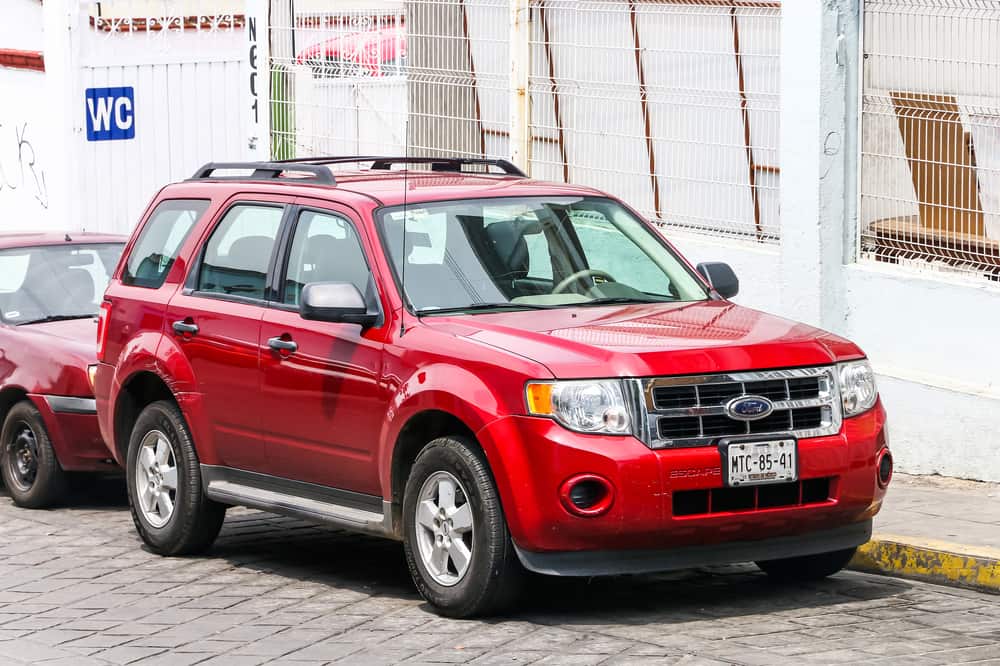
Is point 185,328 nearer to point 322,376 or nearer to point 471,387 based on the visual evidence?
point 322,376

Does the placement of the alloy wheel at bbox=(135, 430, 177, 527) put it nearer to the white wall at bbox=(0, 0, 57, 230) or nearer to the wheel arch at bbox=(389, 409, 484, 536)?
the wheel arch at bbox=(389, 409, 484, 536)

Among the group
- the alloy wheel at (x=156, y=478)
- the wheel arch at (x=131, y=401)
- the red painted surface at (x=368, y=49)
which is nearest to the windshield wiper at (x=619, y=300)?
the alloy wheel at (x=156, y=478)

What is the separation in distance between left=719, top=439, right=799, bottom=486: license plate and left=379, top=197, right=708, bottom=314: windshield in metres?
1.28

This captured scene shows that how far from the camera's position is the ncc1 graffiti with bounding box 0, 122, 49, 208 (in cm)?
1931

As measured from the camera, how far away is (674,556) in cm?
711

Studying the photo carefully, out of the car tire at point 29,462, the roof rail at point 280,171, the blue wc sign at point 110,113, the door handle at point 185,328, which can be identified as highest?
the blue wc sign at point 110,113

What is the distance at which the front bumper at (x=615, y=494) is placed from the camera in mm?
6863

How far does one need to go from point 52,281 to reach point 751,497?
19.9 feet

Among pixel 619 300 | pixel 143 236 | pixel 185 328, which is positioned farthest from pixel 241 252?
pixel 619 300

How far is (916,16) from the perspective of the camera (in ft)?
35.1

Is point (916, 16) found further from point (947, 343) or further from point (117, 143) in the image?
point (117, 143)

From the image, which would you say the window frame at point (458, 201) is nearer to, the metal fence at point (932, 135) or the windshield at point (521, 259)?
the windshield at point (521, 259)

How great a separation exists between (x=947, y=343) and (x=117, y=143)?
10.4 metres

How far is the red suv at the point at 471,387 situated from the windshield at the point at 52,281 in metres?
1.98
